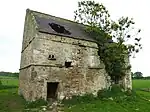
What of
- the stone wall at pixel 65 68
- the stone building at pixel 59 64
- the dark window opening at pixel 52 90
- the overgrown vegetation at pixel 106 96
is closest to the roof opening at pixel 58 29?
the stone building at pixel 59 64

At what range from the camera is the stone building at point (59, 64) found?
18828 millimetres

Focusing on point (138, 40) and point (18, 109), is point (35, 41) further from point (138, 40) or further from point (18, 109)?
point (138, 40)

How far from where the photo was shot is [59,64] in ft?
66.2

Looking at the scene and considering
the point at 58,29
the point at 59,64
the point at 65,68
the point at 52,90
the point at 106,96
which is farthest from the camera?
the point at 106,96

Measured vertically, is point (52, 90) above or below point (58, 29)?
below

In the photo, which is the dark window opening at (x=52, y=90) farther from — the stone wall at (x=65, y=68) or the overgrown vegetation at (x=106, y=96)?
the overgrown vegetation at (x=106, y=96)

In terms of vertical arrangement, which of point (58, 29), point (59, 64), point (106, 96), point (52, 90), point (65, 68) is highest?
point (58, 29)

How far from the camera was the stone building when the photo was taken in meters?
18.8

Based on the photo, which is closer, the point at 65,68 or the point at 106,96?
the point at 65,68

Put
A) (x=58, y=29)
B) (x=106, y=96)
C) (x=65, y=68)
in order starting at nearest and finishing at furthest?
(x=65, y=68)
(x=58, y=29)
(x=106, y=96)

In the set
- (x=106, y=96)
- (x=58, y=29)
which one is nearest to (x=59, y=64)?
(x=58, y=29)

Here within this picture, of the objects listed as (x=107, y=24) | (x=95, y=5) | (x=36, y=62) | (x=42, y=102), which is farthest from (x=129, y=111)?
(x=95, y=5)

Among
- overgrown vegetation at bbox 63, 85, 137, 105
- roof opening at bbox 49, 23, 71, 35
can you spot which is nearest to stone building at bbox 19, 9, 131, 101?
roof opening at bbox 49, 23, 71, 35

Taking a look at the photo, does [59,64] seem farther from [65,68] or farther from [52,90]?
[52,90]
